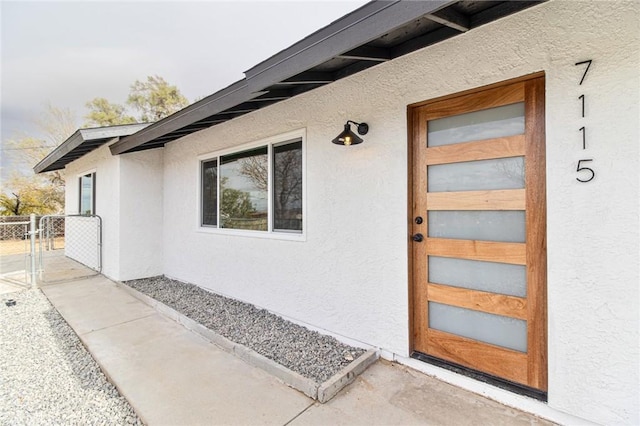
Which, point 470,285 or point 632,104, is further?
point 470,285

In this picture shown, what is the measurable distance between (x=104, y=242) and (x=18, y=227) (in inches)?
478

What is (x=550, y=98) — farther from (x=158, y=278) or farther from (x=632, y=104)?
(x=158, y=278)

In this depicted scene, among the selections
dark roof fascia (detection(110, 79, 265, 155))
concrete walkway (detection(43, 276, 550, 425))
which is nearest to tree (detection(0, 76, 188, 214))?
dark roof fascia (detection(110, 79, 265, 155))

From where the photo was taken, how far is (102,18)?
31.9 feet

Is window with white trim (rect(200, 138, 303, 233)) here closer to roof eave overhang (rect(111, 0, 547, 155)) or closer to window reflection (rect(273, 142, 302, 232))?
window reflection (rect(273, 142, 302, 232))

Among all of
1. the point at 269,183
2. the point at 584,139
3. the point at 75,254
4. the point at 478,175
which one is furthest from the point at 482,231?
the point at 75,254

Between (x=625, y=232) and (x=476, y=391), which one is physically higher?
(x=625, y=232)

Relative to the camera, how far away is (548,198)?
2.18m

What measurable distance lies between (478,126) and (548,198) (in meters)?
0.82

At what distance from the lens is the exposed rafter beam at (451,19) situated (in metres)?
1.96

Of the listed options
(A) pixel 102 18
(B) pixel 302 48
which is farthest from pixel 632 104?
(A) pixel 102 18

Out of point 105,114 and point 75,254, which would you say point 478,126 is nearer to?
point 75,254

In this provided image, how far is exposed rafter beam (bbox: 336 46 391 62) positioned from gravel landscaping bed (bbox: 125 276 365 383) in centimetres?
289

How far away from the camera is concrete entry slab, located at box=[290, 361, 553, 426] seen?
221 centimetres
